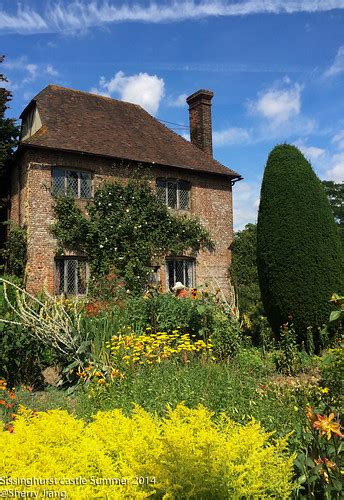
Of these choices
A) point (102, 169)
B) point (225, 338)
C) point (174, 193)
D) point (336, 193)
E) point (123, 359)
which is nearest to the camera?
point (123, 359)

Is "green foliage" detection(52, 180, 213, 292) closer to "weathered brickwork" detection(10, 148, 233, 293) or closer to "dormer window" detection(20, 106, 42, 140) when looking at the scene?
"weathered brickwork" detection(10, 148, 233, 293)

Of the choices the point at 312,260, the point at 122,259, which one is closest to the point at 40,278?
the point at 122,259

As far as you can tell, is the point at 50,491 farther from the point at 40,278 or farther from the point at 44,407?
the point at 40,278

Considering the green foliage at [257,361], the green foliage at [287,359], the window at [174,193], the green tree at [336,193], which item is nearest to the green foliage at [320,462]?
the green foliage at [257,361]

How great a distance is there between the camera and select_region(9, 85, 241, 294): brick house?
1459cm

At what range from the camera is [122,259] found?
1517cm

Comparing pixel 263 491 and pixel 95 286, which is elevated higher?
pixel 95 286

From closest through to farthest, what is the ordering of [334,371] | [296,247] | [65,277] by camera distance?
[334,371] < [296,247] < [65,277]

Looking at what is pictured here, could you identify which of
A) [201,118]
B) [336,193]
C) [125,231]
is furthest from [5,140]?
[336,193]

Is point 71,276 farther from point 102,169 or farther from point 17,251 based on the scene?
point 102,169

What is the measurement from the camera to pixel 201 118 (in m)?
19.5

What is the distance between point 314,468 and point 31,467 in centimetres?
142

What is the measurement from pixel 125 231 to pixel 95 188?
1.74 metres

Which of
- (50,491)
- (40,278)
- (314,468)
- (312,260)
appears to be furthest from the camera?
(40,278)
